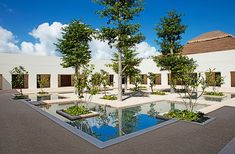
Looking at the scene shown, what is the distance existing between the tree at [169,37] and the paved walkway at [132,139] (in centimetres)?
1300

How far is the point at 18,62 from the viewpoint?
1072 inches

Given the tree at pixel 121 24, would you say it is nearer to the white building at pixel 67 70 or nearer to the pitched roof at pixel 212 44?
the white building at pixel 67 70

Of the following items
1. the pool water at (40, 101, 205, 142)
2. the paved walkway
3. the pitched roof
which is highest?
the pitched roof

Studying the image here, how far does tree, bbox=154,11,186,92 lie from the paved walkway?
13.0m

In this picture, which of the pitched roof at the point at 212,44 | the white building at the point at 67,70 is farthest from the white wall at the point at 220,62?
the pitched roof at the point at 212,44

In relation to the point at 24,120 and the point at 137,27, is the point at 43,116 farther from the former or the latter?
the point at 137,27

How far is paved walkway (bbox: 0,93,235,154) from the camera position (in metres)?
5.19

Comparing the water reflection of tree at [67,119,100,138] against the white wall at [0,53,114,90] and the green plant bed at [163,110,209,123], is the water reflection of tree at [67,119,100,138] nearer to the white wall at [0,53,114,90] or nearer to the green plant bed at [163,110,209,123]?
the green plant bed at [163,110,209,123]

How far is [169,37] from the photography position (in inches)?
833

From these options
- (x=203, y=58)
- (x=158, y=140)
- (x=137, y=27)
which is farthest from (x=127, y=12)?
(x=203, y=58)

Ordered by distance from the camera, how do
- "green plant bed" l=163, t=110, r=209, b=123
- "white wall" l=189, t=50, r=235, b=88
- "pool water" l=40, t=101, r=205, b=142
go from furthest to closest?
"white wall" l=189, t=50, r=235, b=88
"green plant bed" l=163, t=110, r=209, b=123
"pool water" l=40, t=101, r=205, b=142

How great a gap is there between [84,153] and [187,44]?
39.3m

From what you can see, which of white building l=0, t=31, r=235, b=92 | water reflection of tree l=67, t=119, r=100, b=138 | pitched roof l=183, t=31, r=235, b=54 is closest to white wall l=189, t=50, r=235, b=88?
white building l=0, t=31, r=235, b=92

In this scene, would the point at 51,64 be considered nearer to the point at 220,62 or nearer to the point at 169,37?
the point at 169,37
